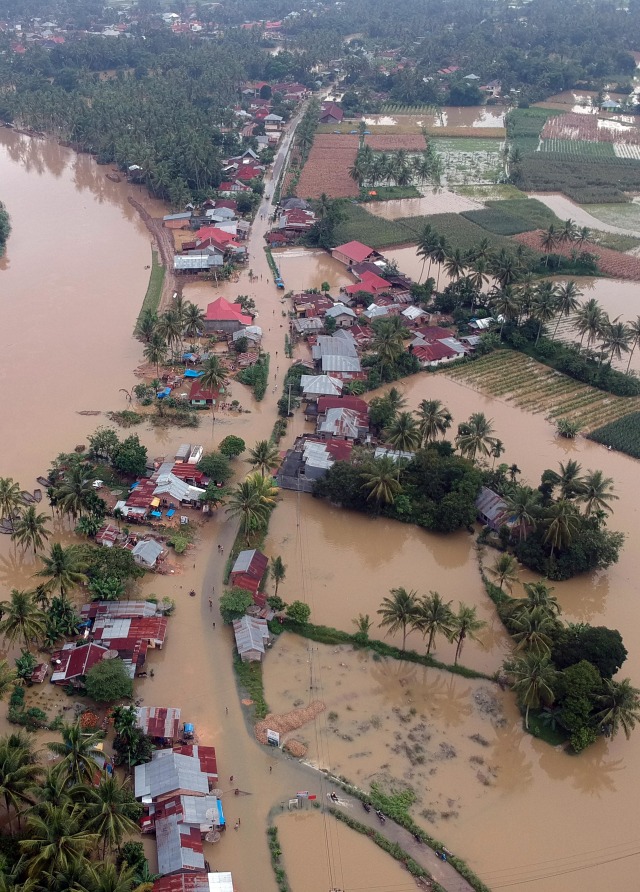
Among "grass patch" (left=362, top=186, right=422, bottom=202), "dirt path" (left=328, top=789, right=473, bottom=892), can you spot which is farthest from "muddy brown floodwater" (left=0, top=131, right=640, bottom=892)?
"grass patch" (left=362, top=186, right=422, bottom=202)

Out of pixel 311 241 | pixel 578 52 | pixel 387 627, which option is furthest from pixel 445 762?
pixel 578 52

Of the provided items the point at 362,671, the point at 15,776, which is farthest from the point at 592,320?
the point at 15,776

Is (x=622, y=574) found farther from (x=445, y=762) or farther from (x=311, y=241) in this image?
(x=311, y=241)

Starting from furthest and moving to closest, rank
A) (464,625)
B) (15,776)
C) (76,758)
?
1. (464,625)
2. (76,758)
3. (15,776)

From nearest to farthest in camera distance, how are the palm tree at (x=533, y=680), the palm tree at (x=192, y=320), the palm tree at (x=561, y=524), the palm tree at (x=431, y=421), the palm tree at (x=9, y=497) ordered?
the palm tree at (x=533, y=680), the palm tree at (x=561, y=524), the palm tree at (x=9, y=497), the palm tree at (x=431, y=421), the palm tree at (x=192, y=320)

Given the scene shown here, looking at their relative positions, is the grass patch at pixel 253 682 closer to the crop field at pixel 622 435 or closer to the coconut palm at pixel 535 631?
the coconut palm at pixel 535 631

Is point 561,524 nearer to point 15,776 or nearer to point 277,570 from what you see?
point 277,570

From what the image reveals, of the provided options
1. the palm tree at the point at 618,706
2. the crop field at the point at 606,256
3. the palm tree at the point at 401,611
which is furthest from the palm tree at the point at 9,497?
the crop field at the point at 606,256
